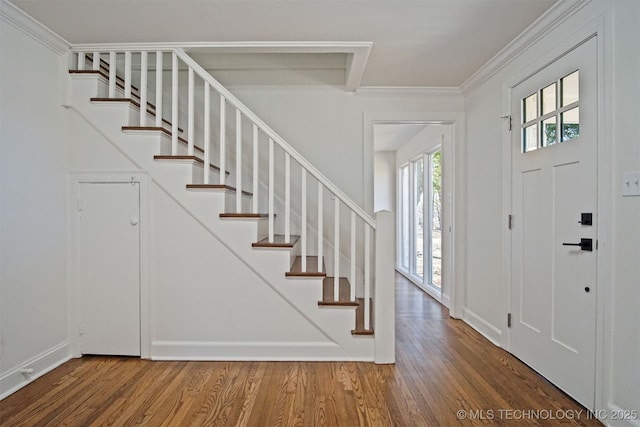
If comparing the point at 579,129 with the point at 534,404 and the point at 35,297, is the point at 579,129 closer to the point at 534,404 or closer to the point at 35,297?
the point at 534,404

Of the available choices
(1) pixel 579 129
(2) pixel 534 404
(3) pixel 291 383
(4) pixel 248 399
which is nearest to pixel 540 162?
(1) pixel 579 129

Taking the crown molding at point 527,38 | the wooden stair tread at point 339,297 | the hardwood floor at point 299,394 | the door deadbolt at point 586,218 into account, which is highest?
the crown molding at point 527,38

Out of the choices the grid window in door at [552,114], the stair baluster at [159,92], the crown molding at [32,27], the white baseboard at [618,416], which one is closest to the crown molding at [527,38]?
the grid window in door at [552,114]

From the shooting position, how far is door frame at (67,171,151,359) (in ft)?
8.09

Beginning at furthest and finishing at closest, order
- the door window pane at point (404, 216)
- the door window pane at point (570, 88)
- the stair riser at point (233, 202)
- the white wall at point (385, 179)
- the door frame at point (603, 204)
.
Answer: the white wall at point (385, 179), the door window pane at point (404, 216), the stair riser at point (233, 202), the door window pane at point (570, 88), the door frame at point (603, 204)

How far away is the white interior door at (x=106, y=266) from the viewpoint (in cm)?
248

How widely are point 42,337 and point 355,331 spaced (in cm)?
217

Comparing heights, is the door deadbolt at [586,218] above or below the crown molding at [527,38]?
below

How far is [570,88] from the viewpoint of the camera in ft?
6.57

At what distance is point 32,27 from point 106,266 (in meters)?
1.68

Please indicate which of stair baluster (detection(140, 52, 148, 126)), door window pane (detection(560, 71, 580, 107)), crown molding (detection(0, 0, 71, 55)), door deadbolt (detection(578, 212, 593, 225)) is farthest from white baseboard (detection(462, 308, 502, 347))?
crown molding (detection(0, 0, 71, 55))

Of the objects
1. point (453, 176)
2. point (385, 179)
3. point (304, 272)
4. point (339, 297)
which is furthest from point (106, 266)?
point (385, 179)

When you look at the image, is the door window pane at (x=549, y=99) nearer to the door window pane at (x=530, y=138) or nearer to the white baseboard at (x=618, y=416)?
the door window pane at (x=530, y=138)

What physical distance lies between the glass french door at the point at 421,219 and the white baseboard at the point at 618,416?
8.31 feet
